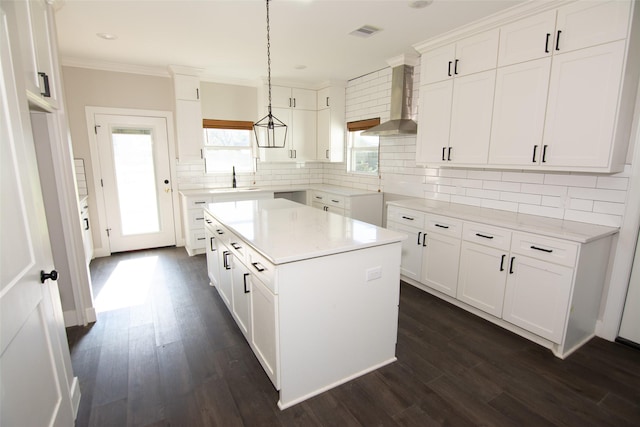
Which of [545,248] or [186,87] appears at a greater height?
[186,87]

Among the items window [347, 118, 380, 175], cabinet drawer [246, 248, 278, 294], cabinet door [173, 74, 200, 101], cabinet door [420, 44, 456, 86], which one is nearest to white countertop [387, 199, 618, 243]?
cabinet door [420, 44, 456, 86]

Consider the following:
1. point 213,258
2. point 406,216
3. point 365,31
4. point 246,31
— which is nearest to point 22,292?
point 213,258

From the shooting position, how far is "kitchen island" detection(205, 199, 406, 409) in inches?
70.5

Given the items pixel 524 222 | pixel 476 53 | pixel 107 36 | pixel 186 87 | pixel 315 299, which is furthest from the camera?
pixel 186 87

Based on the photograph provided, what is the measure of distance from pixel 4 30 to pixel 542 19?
3246mm

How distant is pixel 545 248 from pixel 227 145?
14.8ft

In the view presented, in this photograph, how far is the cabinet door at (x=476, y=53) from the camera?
2787 millimetres

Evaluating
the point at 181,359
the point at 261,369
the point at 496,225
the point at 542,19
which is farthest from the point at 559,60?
the point at 181,359

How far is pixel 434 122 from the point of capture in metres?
3.39

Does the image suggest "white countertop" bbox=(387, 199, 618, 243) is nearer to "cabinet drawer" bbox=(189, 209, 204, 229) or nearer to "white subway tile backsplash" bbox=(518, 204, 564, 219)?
"white subway tile backsplash" bbox=(518, 204, 564, 219)

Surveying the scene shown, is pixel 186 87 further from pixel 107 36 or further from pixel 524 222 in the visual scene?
pixel 524 222

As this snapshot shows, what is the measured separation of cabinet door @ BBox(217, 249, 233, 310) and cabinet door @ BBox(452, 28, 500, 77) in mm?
2745

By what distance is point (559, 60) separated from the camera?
2.36 meters

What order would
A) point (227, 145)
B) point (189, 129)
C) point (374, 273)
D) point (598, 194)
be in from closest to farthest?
point (374, 273)
point (598, 194)
point (189, 129)
point (227, 145)
